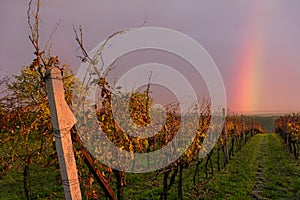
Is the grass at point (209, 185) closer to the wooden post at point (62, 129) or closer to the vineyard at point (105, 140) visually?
the vineyard at point (105, 140)

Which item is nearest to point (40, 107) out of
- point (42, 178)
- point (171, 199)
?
point (171, 199)

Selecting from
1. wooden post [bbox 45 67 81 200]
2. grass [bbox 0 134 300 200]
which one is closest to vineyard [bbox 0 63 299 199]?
grass [bbox 0 134 300 200]

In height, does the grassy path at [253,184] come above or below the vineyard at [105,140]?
below

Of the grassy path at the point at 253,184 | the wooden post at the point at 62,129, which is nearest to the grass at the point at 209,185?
the grassy path at the point at 253,184

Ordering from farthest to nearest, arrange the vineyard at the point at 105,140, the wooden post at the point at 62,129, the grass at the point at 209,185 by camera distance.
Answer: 1. the grass at the point at 209,185
2. the vineyard at the point at 105,140
3. the wooden post at the point at 62,129

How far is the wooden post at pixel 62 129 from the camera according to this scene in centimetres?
294

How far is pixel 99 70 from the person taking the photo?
3830 mm

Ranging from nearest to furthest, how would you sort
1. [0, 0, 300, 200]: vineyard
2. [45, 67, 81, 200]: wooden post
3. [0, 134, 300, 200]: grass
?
1. [45, 67, 81, 200]: wooden post
2. [0, 0, 300, 200]: vineyard
3. [0, 134, 300, 200]: grass

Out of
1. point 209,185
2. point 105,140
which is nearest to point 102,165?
point 105,140

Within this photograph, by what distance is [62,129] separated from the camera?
Answer: 9.87 ft

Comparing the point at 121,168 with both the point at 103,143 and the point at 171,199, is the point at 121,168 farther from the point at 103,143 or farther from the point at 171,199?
the point at 171,199

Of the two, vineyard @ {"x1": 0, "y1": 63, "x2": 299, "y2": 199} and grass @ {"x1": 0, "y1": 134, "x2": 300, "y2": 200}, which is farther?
grass @ {"x1": 0, "y1": 134, "x2": 300, "y2": 200}

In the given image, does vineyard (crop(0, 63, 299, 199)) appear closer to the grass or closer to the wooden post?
the grass

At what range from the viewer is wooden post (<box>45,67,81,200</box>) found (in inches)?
116
